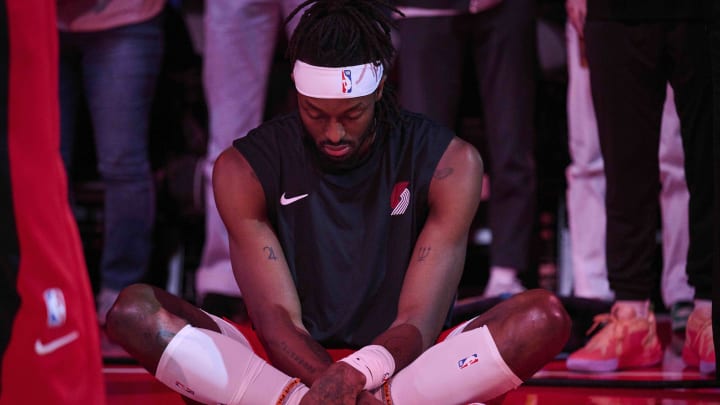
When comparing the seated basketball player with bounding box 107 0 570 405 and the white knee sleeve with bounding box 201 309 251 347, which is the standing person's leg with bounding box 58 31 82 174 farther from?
the white knee sleeve with bounding box 201 309 251 347

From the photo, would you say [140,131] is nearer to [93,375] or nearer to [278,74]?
[278,74]

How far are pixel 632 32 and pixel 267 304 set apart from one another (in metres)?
1.71

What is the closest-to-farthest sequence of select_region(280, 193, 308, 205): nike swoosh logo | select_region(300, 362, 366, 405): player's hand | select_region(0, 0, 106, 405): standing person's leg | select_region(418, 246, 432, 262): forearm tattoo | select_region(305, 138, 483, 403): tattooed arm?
select_region(0, 0, 106, 405): standing person's leg → select_region(300, 362, 366, 405): player's hand → select_region(305, 138, 483, 403): tattooed arm → select_region(418, 246, 432, 262): forearm tattoo → select_region(280, 193, 308, 205): nike swoosh logo

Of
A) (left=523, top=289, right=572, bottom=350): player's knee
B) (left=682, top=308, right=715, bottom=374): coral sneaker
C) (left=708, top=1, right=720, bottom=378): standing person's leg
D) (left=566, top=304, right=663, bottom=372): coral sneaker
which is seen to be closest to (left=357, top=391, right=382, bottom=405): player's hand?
(left=523, top=289, right=572, bottom=350): player's knee

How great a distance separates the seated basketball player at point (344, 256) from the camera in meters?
2.82

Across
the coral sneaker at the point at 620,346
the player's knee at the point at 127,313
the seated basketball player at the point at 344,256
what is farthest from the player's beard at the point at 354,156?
the coral sneaker at the point at 620,346

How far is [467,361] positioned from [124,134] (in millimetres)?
2340

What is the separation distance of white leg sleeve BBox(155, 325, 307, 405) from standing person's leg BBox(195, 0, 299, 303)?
1.77 meters

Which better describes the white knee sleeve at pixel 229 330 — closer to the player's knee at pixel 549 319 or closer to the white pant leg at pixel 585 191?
the player's knee at pixel 549 319

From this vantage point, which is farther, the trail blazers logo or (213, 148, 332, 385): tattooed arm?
the trail blazers logo

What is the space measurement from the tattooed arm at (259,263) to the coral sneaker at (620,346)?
1.28 meters

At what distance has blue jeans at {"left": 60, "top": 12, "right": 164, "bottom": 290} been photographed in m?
4.56

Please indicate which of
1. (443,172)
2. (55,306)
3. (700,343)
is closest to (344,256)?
(443,172)

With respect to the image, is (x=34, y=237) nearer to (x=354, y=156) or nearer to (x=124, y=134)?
(x=354, y=156)
